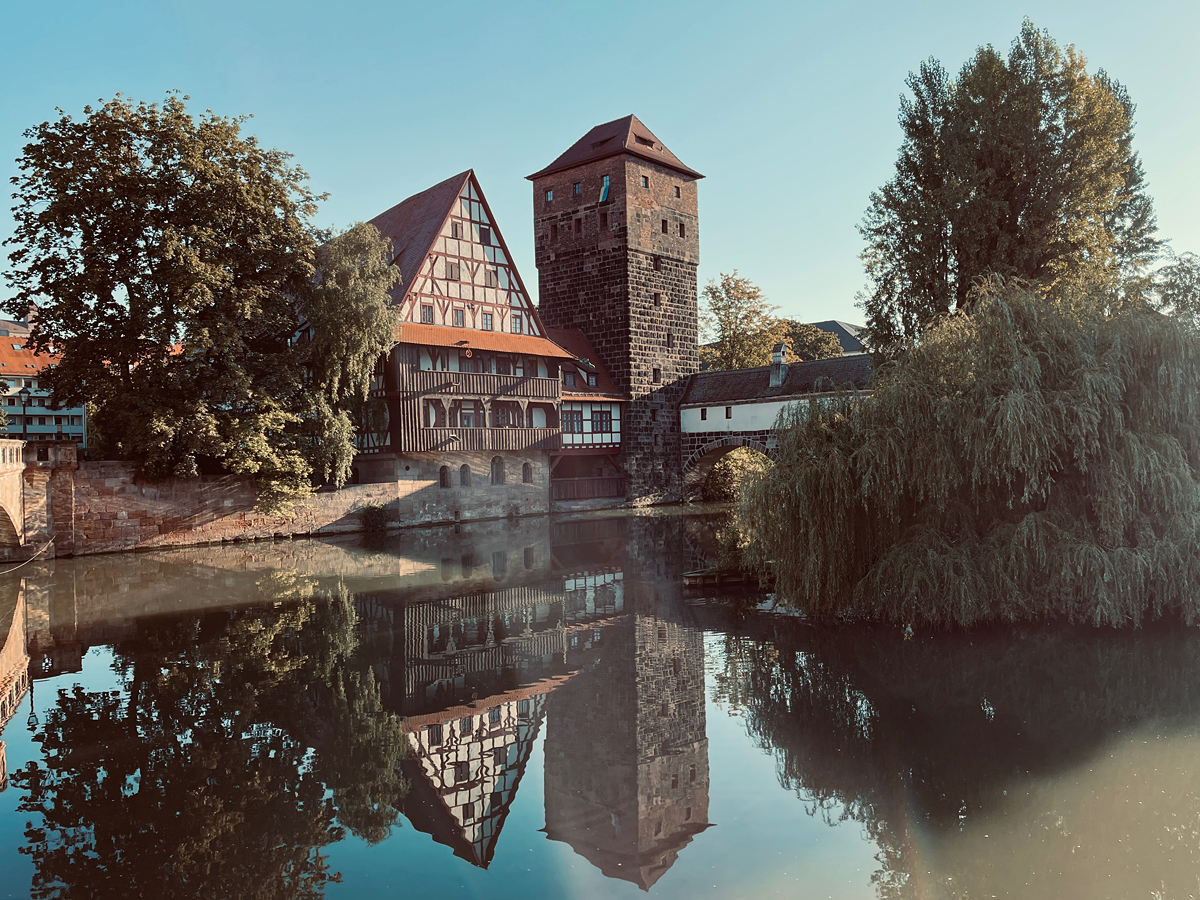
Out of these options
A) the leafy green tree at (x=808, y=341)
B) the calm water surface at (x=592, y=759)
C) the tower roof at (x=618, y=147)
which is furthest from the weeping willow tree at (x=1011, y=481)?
the leafy green tree at (x=808, y=341)

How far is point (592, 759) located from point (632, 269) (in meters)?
29.8

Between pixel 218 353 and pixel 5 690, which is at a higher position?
pixel 218 353

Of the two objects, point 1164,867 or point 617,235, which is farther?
point 617,235

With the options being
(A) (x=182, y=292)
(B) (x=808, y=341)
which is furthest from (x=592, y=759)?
(B) (x=808, y=341)

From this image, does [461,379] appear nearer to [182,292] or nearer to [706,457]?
[182,292]

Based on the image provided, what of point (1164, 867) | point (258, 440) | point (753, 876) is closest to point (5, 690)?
point (753, 876)

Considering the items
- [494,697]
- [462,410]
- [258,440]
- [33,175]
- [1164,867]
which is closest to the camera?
[1164,867]

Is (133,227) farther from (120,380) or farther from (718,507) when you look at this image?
(718,507)

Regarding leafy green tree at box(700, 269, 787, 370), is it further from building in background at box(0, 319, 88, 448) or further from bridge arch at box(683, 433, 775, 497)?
building in background at box(0, 319, 88, 448)

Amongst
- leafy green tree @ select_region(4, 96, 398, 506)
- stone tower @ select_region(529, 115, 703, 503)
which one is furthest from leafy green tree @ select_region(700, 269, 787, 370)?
leafy green tree @ select_region(4, 96, 398, 506)

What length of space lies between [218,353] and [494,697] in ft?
56.5

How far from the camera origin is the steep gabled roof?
28.7m

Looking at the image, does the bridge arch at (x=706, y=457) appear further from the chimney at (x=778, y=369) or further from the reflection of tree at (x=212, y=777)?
the reflection of tree at (x=212, y=777)

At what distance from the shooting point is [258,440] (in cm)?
2223
